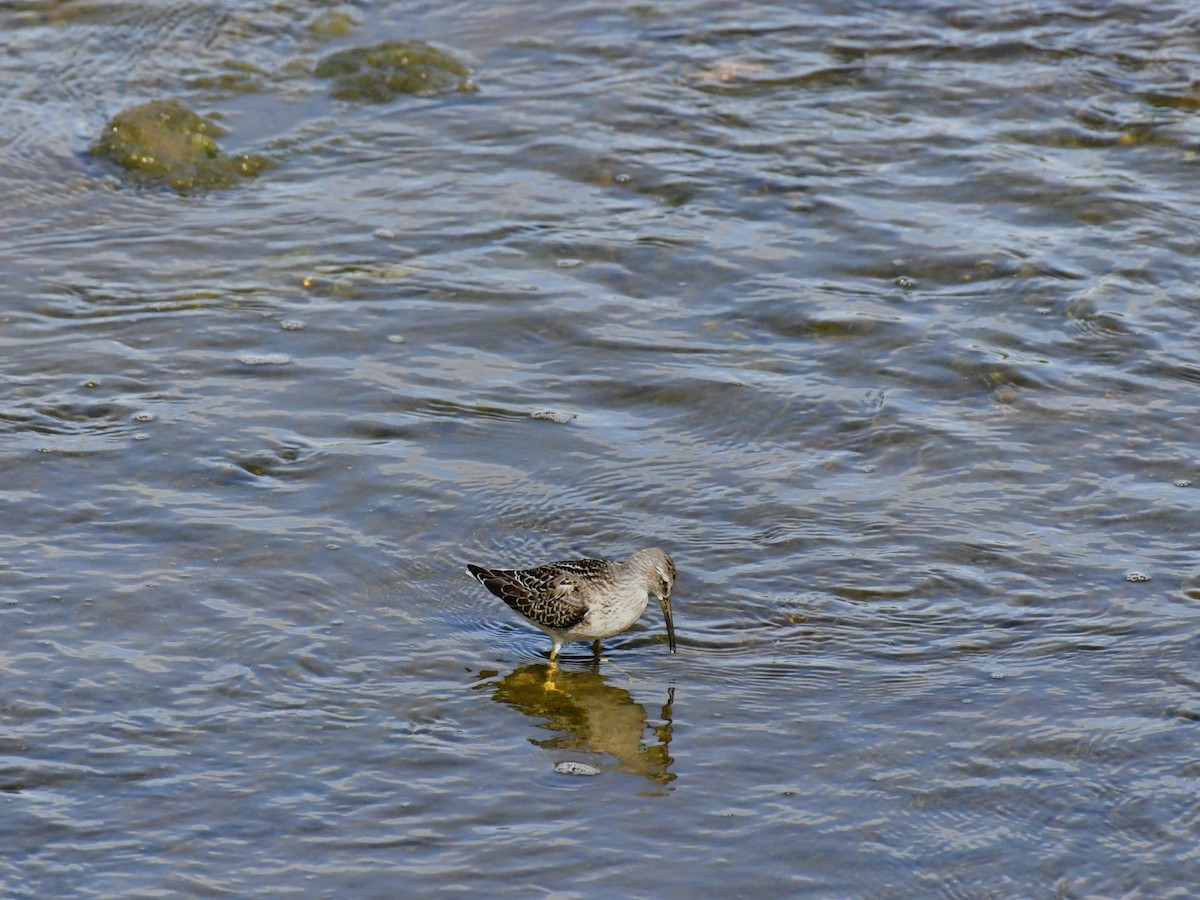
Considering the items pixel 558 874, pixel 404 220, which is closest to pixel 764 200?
pixel 404 220

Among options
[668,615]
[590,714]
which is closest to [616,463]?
[668,615]

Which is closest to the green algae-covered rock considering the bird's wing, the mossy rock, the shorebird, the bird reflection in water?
the mossy rock

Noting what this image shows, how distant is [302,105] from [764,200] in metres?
4.64

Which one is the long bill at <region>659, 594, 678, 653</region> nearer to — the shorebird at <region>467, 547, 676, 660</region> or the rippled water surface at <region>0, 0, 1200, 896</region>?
the shorebird at <region>467, 547, 676, 660</region>

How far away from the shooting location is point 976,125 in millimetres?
13555

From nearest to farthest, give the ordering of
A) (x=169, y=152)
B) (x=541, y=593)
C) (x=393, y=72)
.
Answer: (x=541, y=593) < (x=169, y=152) < (x=393, y=72)

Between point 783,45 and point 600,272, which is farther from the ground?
point 783,45

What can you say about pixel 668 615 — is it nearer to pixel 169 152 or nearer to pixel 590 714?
pixel 590 714

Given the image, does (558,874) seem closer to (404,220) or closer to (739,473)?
(739,473)

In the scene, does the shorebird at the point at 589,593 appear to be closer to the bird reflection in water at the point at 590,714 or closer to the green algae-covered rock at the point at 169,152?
the bird reflection in water at the point at 590,714

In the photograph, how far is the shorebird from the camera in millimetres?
7199

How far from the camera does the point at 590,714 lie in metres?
7.21

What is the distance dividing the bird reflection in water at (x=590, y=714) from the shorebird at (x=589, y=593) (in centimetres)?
22

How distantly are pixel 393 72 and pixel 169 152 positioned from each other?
2.64 m
